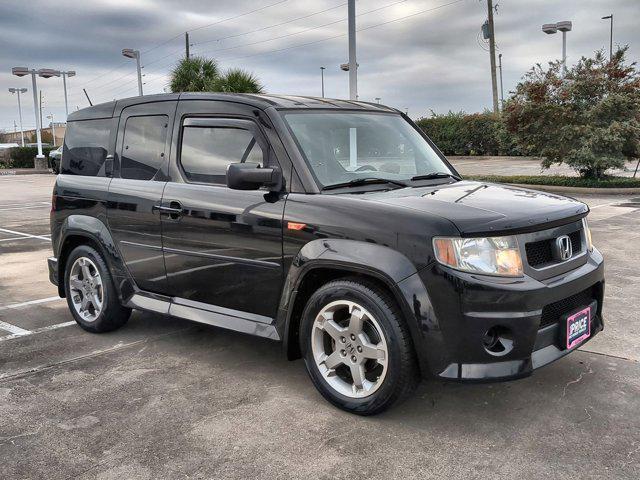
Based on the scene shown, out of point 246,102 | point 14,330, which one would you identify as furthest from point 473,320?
point 14,330

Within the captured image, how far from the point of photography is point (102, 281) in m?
4.89

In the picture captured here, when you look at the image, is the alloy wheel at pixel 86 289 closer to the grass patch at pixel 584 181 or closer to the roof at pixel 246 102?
the roof at pixel 246 102

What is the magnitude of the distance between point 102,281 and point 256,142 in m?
1.88

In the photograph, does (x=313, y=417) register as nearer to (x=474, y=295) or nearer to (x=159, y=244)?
(x=474, y=295)

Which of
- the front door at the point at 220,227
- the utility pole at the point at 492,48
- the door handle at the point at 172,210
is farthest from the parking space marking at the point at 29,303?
the utility pole at the point at 492,48

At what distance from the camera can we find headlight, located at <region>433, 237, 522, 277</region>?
3.07 m

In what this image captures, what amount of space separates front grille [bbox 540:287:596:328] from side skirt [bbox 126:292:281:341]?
1543mm

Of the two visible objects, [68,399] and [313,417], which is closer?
[313,417]

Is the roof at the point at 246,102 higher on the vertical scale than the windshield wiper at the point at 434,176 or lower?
higher

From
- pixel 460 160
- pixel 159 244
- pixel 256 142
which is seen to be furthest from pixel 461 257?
pixel 460 160

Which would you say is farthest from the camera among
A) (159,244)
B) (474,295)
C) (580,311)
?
(159,244)

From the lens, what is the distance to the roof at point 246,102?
4.07 m

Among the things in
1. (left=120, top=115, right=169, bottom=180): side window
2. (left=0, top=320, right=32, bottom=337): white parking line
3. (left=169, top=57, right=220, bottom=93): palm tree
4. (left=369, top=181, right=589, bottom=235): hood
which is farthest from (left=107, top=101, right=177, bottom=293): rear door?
(left=169, top=57, right=220, bottom=93): palm tree

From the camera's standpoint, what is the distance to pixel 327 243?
3443 millimetres
